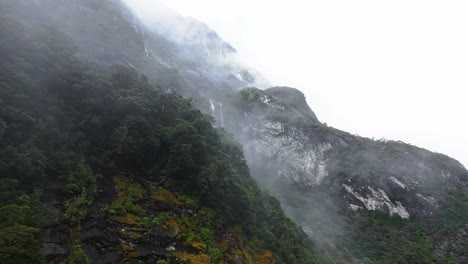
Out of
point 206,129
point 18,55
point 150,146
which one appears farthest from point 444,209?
point 18,55

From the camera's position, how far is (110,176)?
27.6 metres

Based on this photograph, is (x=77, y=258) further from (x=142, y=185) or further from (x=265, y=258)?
(x=265, y=258)

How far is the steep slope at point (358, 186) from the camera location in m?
54.6

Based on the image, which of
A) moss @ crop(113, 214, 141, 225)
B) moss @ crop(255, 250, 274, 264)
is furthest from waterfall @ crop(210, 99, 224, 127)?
moss @ crop(113, 214, 141, 225)

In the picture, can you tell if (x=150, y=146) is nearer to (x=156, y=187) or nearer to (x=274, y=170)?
(x=156, y=187)

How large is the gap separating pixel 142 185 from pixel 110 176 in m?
2.20

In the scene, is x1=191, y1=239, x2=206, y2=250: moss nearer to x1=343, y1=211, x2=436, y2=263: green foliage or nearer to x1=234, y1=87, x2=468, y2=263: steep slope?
x1=234, y1=87, x2=468, y2=263: steep slope

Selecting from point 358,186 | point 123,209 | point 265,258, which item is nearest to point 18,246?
point 123,209

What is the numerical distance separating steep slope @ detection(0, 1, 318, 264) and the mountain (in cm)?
9

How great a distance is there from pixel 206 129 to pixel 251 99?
43054 mm

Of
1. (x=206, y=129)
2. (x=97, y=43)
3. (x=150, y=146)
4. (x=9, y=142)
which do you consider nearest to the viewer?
(x=9, y=142)

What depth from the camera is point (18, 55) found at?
29.5m

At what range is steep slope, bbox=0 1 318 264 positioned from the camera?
21234mm

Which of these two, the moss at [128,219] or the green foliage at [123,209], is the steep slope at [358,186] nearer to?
the green foliage at [123,209]
